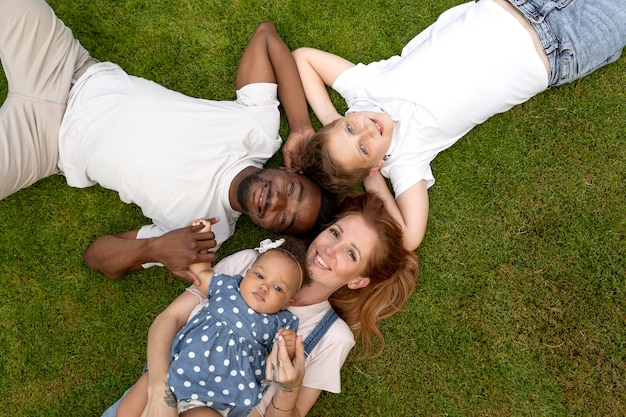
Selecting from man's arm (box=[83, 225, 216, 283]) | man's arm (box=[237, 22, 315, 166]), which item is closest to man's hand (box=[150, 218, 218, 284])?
man's arm (box=[83, 225, 216, 283])

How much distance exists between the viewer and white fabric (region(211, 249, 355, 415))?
2.96 m

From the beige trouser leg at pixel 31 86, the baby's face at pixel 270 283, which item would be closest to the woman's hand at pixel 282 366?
the baby's face at pixel 270 283

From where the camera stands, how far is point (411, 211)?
125 inches

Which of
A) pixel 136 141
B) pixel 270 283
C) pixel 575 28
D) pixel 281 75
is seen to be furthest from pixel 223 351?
pixel 575 28

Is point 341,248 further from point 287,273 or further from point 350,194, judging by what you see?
point 350,194

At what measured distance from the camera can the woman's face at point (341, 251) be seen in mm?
2781

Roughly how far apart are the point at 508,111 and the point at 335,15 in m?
1.43

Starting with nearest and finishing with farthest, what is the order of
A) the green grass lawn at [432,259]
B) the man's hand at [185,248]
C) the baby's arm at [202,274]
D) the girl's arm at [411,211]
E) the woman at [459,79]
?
the man's hand at [185,248] < the baby's arm at [202,274] < the woman at [459,79] < the girl's arm at [411,211] < the green grass lawn at [432,259]

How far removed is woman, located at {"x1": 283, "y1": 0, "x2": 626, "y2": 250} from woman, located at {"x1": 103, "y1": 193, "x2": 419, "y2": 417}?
0.26 m

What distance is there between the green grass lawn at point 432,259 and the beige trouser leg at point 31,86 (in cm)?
43

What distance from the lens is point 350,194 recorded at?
3.27 m

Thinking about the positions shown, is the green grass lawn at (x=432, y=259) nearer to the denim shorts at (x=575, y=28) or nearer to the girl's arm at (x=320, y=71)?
the girl's arm at (x=320, y=71)

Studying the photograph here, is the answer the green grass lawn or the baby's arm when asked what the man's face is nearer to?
the baby's arm

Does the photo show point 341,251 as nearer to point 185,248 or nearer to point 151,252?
point 185,248
